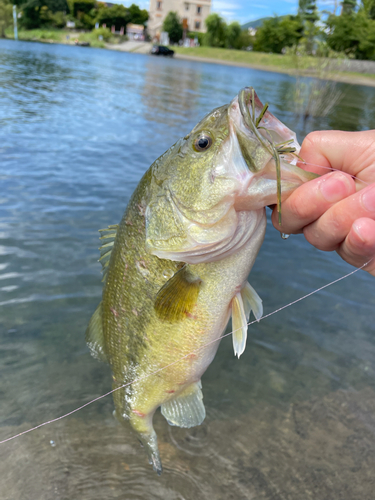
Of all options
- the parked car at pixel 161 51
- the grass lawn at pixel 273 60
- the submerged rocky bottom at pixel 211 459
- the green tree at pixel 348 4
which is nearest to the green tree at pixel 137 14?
the grass lawn at pixel 273 60

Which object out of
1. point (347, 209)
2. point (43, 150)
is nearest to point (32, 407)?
point (347, 209)

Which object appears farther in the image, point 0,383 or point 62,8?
point 62,8

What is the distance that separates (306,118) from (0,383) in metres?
18.4

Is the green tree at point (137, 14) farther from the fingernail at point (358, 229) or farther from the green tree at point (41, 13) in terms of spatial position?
the fingernail at point (358, 229)

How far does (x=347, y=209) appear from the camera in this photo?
1684 mm

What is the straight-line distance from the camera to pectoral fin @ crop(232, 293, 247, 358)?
2.11 metres

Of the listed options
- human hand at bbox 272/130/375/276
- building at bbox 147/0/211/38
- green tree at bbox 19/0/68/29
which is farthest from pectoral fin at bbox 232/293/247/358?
building at bbox 147/0/211/38

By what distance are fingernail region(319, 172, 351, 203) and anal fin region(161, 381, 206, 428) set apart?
5.33 ft

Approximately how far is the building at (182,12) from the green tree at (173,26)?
6537 millimetres

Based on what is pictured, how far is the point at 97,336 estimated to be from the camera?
8.79ft

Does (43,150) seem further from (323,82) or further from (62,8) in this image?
(62,8)

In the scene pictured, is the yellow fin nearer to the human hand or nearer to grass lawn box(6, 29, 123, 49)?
the human hand

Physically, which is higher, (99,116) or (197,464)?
(99,116)

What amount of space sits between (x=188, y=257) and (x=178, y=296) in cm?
24
